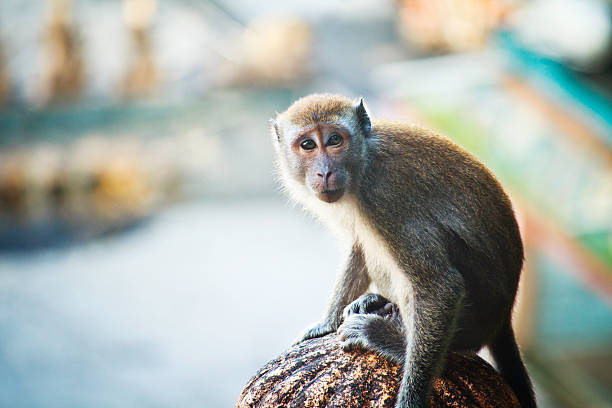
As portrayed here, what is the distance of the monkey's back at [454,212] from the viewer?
204 cm

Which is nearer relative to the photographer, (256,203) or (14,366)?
(14,366)

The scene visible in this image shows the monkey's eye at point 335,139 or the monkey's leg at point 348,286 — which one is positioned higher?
the monkey's eye at point 335,139

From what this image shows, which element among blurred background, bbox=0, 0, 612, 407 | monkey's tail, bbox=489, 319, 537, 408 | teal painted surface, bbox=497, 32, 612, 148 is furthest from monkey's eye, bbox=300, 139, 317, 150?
teal painted surface, bbox=497, 32, 612, 148

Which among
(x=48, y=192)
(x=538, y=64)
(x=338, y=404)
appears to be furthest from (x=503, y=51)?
(x=48, y=192)

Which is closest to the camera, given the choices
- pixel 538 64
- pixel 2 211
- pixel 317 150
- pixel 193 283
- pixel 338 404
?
pixel 338 404

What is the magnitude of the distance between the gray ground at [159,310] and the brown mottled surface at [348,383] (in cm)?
234

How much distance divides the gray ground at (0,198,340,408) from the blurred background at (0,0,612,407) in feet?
0.09

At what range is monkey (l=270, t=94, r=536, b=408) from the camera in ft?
6.53

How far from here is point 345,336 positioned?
1992 millimetres

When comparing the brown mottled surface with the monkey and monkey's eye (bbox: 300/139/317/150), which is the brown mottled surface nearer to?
the monkey

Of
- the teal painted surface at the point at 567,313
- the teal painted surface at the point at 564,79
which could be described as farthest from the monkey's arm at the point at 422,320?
the teal painted surface at the point at 567,313

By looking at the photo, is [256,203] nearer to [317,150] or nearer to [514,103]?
[514,103]

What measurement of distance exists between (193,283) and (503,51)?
14.4 feet

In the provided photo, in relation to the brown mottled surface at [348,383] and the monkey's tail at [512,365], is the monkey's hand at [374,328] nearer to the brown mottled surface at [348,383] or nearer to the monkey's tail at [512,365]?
the brown mottled surface at [348,383]
